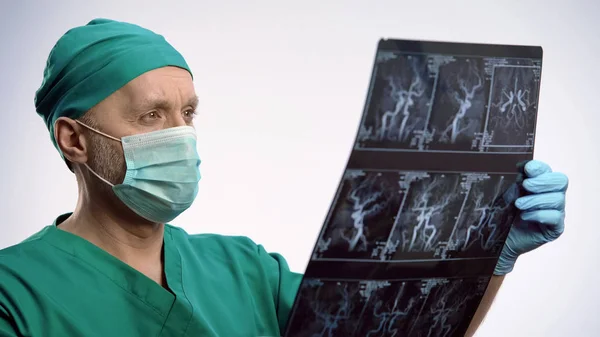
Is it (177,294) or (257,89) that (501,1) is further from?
(177,294)

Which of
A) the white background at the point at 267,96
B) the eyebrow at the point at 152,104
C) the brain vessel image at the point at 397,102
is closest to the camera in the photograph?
the brain vessel image at the point at 397,102

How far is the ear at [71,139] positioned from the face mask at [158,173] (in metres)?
0.03

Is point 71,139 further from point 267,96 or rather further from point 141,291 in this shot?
point 267,96

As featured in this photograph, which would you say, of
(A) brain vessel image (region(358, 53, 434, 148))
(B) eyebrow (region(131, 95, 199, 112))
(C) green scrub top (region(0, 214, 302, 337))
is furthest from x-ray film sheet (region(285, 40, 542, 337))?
(B) eyebrow (region(131, 95, 199, 112))

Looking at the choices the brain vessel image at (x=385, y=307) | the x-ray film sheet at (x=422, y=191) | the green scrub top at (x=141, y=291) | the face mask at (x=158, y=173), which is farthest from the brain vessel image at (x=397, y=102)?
the green scrub top at (x=141, y=291)

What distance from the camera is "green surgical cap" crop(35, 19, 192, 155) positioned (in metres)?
1.85

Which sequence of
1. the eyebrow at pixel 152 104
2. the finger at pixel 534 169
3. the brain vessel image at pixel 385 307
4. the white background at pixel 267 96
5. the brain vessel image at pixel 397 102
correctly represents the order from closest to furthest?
the brain vessel image at pixel 397 102
the brain vessel image at pixel 385 307
the finger at pixel 534 169
the eyebrow at pixel 152 104
the white background at pixel 267 96

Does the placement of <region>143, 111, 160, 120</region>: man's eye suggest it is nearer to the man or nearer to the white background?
the man

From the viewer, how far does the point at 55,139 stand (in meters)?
1.93

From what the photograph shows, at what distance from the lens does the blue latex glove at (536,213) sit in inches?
67.8

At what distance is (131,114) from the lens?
185cm

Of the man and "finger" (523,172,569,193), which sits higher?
"finger" (523,172,569,193)

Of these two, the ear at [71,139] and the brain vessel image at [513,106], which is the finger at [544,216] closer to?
the brain vessel image at [513,106]

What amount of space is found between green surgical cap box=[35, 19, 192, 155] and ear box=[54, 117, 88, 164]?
2cm
